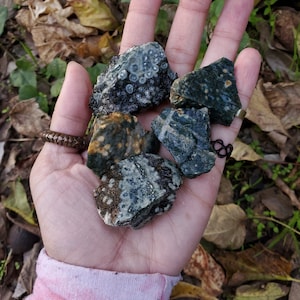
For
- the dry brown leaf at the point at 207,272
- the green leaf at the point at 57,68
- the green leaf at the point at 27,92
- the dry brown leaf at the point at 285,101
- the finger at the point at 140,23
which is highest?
the finger at the point at 140,23

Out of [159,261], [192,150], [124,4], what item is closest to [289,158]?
[192,150]

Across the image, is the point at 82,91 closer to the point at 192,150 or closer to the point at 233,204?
the point at 192,150

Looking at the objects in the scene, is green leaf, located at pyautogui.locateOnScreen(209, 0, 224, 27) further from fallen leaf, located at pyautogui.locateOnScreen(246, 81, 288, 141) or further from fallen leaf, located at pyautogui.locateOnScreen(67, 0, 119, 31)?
fallen leaf, located at pyautogui.locateOnScreen(67, 0, 119, 31)

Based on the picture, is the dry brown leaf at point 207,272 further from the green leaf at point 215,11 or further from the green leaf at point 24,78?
the green leaf at point 24,78

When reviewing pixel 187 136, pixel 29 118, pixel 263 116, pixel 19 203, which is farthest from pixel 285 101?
pixel 19 203

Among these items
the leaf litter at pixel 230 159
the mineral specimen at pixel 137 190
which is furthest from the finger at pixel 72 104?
the leaf litter at pixel 230 159
